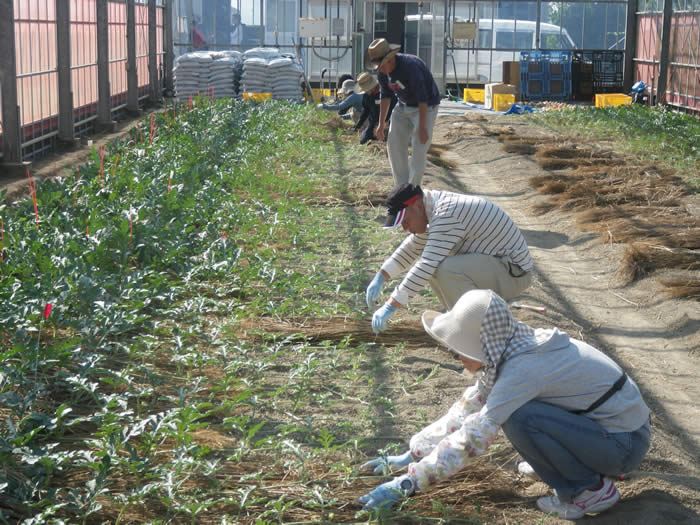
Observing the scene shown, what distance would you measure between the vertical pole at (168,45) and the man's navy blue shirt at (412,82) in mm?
16159

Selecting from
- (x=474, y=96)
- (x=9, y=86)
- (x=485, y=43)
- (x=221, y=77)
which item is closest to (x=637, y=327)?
(x=9, y=86)

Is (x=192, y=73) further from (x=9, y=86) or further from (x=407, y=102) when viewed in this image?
(x=407, y=102)

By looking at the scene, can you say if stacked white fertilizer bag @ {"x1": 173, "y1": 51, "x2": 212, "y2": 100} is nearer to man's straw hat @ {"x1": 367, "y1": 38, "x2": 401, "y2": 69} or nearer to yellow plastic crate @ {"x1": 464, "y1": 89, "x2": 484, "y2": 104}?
yellow plastic crate @ {"x1": 464, "y1": 89, "x2": 484, "y2": 104}

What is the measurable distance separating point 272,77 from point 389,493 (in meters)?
18.3

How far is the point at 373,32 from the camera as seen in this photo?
24047mm

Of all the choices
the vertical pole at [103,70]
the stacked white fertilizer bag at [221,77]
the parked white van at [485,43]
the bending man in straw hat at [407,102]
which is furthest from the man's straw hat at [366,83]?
the parked white van at [485,43]

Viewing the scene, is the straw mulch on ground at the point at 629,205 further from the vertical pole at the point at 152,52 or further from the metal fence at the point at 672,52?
the vertical pole at the point at 152,52

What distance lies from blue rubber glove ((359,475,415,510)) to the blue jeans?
0.40 metres

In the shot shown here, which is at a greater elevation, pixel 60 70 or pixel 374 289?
pixel 60 70

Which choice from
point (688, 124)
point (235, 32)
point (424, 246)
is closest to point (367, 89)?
point (424, 246)

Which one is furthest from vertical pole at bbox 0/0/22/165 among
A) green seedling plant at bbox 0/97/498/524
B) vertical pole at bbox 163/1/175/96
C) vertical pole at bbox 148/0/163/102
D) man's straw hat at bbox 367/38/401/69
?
vertical pole at bbox 163/1/175/96

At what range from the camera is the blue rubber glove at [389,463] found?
344cm

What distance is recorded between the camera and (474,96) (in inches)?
935

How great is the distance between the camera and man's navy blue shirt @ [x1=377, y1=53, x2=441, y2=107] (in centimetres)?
799
